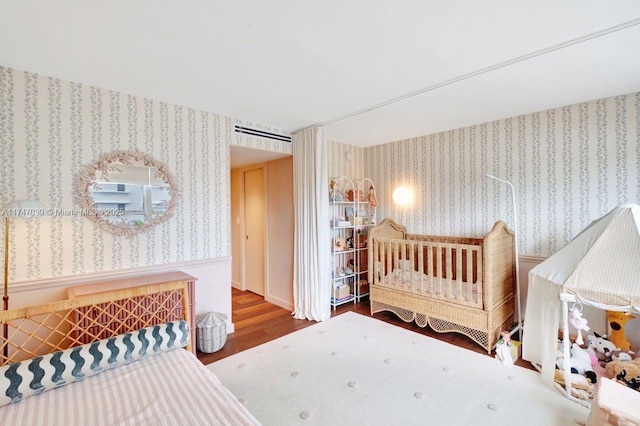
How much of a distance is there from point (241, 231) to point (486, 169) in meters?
3.70

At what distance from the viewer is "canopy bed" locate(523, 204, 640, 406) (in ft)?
6.09

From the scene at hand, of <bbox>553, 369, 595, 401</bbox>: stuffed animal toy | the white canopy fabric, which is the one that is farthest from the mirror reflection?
<bbox>553, 369, 595, 401</bbox>: stuffed animal toy

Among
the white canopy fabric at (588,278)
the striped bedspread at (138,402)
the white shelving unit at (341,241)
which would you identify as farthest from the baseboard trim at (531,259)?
the striped bedspread at (138,402)

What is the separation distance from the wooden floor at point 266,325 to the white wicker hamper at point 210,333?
0.07 meters

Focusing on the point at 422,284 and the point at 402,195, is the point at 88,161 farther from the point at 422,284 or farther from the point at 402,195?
the point at 402,195

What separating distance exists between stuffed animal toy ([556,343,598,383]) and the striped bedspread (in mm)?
2463

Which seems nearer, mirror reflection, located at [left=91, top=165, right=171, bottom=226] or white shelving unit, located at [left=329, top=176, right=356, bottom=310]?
mirror reflection, located at [left=91, top=165, right=171, bottom=226]

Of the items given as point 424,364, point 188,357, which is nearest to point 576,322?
point 424,364

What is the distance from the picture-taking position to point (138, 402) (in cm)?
131

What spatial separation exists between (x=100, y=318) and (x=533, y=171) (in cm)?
418

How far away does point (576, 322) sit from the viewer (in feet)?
6.54

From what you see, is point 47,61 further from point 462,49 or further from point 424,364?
point 424,364

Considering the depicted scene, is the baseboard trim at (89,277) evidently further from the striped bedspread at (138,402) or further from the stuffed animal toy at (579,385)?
Answer: the stuffed animal toy at (579,385)

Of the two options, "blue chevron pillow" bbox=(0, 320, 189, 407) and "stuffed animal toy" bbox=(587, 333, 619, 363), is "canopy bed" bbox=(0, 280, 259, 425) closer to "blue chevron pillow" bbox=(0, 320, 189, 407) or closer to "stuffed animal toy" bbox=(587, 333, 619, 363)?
"blue chevron pillow" bbox=(0, 320, 189, 407)
